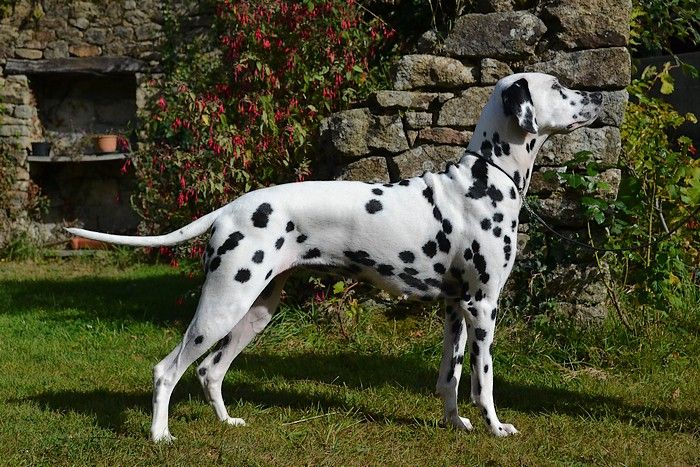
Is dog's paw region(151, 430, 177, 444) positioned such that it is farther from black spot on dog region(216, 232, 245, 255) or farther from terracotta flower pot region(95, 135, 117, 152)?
terracotta flower pot region(95, 135, 117, 152)

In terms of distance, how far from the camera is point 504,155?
430cm

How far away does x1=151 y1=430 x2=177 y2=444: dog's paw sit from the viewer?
397cm

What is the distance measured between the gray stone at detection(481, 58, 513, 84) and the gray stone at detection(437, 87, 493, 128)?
0.23ft

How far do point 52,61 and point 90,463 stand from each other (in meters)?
9.58

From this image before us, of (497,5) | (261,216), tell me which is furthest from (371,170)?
(261,216)

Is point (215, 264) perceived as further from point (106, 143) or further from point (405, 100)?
point (106, 143)

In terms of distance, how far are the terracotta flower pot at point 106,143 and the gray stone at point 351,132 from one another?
22.6 feet

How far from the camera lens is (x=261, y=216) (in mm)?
3959

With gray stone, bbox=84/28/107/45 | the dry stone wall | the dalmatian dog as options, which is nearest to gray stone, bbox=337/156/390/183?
the dry stone wall

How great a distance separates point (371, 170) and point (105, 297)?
353 centimetres

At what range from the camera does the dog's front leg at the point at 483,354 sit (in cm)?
420

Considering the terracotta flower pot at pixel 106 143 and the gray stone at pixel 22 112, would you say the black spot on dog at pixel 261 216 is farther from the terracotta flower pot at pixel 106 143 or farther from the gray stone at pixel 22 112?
the gray stone at pixel 22 112

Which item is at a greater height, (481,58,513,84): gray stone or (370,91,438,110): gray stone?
(481,58,513,84): gray stone

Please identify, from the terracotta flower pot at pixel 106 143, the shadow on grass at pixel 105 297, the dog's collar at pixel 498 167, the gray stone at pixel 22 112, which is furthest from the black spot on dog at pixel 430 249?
the gray stone at pixel 22 112
